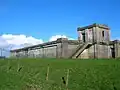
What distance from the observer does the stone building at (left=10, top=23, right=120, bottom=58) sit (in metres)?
55.6

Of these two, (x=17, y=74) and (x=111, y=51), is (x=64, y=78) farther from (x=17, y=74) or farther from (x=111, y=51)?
(x=111, y=51)

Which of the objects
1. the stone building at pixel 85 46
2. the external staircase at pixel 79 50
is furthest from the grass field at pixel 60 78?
the external staircase at pixel 79 50

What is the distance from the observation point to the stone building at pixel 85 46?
2189 inches

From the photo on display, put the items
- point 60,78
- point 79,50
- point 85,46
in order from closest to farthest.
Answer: point 60,78 → point 79,50 → point 85,46

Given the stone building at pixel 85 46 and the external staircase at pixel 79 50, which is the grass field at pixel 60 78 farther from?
the external staircase at pixel 79 50

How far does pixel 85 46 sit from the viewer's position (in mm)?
58188

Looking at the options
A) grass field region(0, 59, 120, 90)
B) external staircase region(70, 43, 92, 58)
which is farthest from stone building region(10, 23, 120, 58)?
grass field region(0, 59, 120, 90)

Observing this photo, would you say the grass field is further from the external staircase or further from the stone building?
the external staircase

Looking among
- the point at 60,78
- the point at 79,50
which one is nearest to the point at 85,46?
the point at 79,50

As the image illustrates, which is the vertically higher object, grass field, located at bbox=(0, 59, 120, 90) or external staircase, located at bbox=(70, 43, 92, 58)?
external staircase, located at bbox=(70, 43, 92, 58)

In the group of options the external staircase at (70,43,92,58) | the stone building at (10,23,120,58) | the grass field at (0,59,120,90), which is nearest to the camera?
the grass field at (0,59,120,90)

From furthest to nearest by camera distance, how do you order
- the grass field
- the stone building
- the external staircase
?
the external staircase < the stone building < the grass field

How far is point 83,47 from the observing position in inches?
2275

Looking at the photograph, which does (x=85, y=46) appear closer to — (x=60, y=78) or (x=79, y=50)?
(x=79, y=50)
